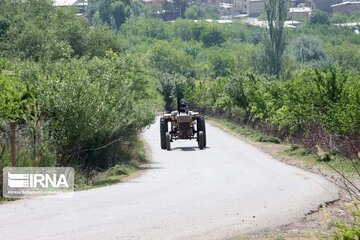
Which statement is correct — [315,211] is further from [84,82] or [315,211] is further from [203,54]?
[203,54]

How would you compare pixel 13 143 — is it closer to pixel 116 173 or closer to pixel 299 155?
pixel 116 173

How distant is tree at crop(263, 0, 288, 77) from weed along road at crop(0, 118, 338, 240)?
73057 mm

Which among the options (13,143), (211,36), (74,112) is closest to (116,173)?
(74,112)

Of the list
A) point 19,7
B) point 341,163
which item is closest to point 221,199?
point 341,163

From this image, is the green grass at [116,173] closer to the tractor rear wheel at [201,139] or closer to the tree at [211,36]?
the tractor rear wheel at [201,139]

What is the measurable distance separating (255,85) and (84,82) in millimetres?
34238

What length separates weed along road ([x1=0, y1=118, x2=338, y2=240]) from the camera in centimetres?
1445

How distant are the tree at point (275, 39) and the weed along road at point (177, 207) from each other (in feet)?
240

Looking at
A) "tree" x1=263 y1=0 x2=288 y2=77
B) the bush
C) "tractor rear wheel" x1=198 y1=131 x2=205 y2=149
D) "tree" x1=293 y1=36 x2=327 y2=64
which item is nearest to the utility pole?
the bush

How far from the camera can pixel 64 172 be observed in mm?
22719

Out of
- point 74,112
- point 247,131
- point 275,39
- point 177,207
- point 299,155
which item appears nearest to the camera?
point 177,207

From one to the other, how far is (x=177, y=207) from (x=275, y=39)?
84.6 m

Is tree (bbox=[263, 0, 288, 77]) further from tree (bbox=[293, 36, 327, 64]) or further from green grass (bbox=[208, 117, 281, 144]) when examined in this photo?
green grass (bbox=[208, 117, 281, 144])

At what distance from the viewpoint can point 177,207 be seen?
691 inches
